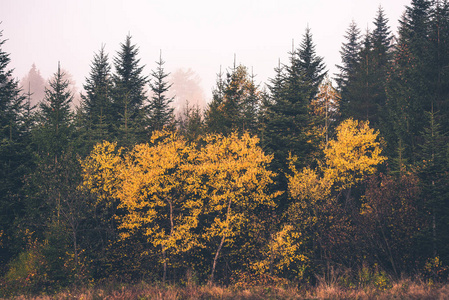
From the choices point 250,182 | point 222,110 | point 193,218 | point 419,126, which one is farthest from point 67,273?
point 419,126

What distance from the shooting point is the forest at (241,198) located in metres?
19.7

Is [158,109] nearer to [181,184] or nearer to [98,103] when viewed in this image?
[98,103]

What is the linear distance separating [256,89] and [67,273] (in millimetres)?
23417

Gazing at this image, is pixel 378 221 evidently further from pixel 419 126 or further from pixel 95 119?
pixel 95 119

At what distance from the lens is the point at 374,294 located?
398 inches

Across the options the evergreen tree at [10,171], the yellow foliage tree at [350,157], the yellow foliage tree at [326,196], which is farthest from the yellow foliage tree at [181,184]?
the evergreen tree at [10,171]

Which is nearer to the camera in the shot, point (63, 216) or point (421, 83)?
point (63, 216)

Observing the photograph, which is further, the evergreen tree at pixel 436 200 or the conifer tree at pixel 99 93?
the conifer tree at pixel 99 93

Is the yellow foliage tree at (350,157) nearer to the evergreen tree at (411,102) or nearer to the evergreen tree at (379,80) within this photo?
the evergreen tree at (411,102)

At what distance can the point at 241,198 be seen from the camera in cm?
2348

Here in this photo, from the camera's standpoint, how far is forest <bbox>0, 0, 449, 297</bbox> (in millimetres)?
19656

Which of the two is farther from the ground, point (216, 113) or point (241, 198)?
point (216, 113)

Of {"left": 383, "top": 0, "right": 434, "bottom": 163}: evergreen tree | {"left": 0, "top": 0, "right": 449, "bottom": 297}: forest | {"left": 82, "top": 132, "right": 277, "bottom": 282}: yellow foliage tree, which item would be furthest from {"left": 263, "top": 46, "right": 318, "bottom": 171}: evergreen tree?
{"left": 383, "top": 0, "right": 434, "bottom": 163}: evergreen tree

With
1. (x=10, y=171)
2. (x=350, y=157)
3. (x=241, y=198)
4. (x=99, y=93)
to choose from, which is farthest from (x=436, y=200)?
(x=99, y=93)
